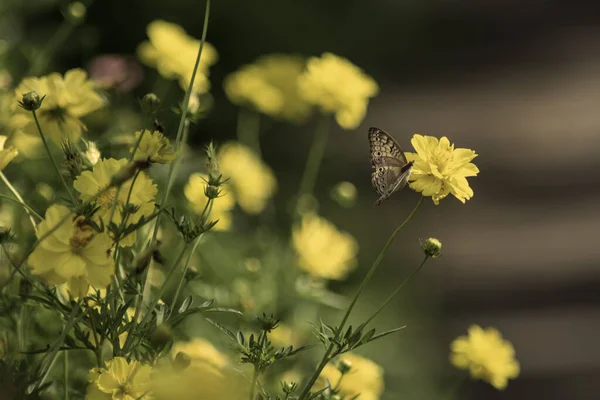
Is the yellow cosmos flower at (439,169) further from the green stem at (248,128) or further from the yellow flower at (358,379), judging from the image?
the green stem at (248,128)

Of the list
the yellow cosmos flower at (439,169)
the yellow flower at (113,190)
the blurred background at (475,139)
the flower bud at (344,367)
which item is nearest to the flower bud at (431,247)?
the yellow cosmos flower at (439,169)

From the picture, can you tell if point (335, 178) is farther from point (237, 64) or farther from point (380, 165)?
point (380, 165)

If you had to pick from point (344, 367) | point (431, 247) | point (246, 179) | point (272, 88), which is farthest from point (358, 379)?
point (272, 88)

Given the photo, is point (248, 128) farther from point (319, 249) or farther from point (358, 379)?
point (358, 379)

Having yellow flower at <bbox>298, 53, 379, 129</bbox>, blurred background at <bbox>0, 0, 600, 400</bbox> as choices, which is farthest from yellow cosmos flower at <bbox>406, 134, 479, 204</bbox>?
blurred background at <bbox>0, 0, 600, 400</bbox>

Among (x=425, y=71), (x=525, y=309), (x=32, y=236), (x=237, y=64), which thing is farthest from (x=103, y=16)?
(x=525, y=309)

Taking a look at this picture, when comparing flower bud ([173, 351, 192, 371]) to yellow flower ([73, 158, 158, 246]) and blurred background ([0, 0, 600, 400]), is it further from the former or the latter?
blurred background ([0, 0, 600, 400])
